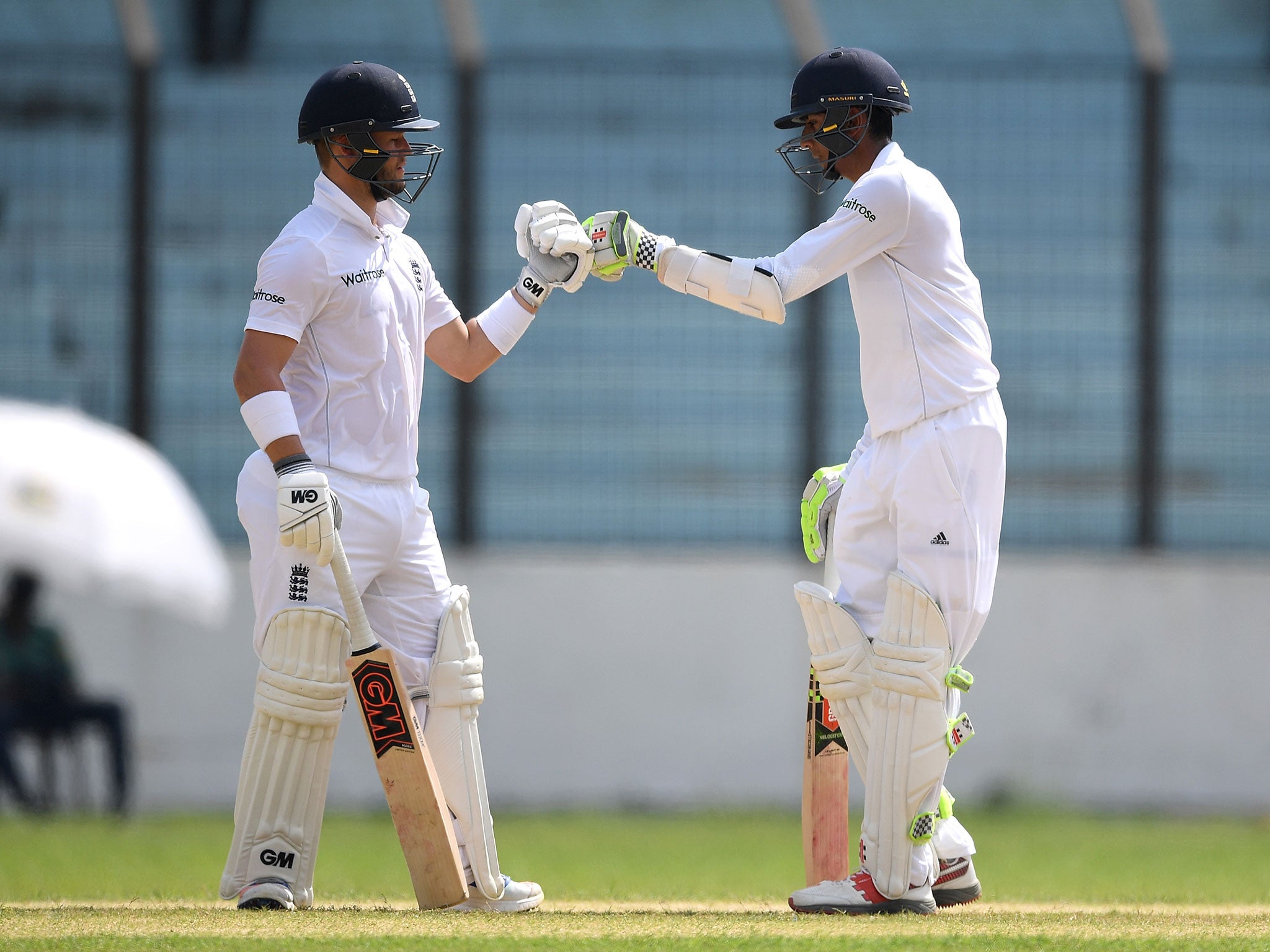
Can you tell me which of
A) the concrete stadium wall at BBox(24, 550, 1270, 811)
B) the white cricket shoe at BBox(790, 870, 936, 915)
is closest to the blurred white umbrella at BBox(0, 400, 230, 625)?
the concrete stadium wall at BBox(24, 550, 1270, 811)

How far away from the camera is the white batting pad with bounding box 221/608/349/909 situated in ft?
16.0

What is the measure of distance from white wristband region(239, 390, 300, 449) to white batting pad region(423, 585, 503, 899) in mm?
708

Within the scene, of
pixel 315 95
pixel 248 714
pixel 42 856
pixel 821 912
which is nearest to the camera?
pixel 821 912

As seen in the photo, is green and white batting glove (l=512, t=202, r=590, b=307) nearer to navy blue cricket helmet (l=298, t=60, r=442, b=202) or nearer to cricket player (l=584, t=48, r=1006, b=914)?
cricket player (l=584, t=48, r=1006, b=914)

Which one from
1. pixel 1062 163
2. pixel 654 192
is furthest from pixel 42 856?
pixel 1062 163

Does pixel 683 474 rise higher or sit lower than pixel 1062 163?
lower

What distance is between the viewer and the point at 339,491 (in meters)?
4.97

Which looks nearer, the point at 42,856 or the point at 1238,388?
the point at 42,856

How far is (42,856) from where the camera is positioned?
8141 mm

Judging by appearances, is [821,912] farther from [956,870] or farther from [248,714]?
[248,714]

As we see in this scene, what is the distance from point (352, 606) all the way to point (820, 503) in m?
1.39

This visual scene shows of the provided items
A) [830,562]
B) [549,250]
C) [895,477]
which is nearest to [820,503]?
[830,562]

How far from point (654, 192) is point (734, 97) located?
28.0 inches

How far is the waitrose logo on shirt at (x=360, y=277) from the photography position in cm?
499
